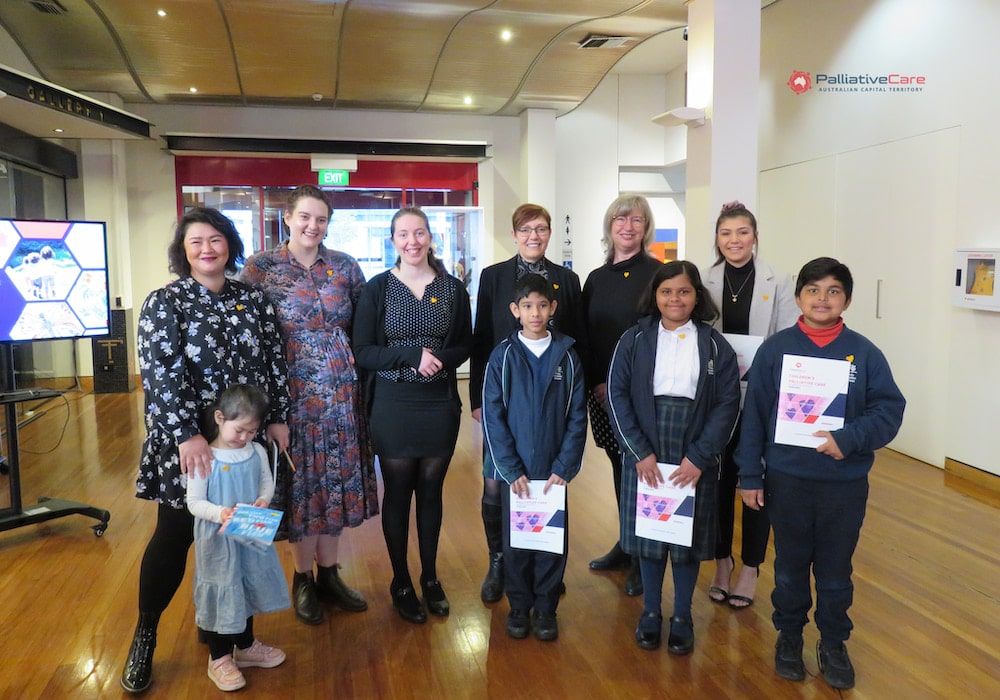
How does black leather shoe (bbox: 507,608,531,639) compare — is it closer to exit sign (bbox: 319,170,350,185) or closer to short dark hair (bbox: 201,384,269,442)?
short dark hair (bbox: 201,384,269,442)

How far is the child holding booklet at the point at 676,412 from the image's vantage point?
101 inches

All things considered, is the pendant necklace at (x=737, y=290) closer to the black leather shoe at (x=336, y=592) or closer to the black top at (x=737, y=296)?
the black top at (x=737, y=296)

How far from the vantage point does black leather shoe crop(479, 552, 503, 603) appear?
309 centimetres

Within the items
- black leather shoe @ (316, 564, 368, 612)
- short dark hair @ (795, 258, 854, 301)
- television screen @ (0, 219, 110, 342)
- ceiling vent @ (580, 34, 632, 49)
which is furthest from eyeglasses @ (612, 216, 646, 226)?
ceiling vent @ (580, 34, 632, 49)

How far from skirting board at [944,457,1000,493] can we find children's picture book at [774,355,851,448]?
3133 mm

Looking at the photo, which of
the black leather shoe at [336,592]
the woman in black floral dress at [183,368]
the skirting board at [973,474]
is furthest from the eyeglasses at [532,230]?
the skirting board at [973,474]

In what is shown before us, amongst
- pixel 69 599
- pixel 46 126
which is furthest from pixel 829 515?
pixel 46 126

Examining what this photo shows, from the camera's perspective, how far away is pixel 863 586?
10.6ft

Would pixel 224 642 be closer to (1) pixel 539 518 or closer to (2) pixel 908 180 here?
(1) pixel 539 518

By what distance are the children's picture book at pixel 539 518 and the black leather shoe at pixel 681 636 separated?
0.51 m

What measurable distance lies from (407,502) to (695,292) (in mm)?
1409

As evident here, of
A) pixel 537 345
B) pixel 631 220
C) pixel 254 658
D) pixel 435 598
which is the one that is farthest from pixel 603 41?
pixel 254 658

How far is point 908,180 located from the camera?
5316 mm

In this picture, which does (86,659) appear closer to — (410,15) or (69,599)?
(69,599)
